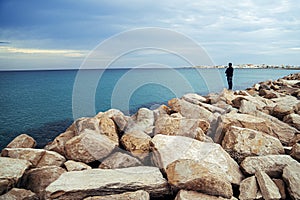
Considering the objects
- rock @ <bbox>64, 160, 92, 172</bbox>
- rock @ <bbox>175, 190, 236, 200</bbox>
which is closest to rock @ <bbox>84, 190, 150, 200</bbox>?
rock @ <bbox>175, 190, 236, 200</bbox>

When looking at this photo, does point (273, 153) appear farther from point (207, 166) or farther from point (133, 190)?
point (133, 190)

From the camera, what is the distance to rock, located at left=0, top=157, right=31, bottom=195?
4293 millimetres

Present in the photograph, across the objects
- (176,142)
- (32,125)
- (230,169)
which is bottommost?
(32,125)

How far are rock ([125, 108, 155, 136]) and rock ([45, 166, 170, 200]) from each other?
1939 millimetres

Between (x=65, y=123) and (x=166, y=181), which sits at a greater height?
(x=166, y=181)

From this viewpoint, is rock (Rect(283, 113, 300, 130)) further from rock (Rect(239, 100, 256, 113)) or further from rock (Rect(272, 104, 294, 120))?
rock (Rect(239, 100, 256, 113))

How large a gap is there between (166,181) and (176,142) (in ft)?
3.15

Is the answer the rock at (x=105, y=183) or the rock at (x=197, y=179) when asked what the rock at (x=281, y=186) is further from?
the rock at (x=105, y=183)

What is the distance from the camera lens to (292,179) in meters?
4.18

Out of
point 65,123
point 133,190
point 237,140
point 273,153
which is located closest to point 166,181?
point 133,190

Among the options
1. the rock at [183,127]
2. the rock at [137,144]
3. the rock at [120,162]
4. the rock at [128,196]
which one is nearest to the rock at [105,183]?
the rock at [128,196]

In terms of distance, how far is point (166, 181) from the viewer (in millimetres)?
4270

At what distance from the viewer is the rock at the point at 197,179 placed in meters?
3.93

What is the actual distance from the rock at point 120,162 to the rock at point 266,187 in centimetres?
212
